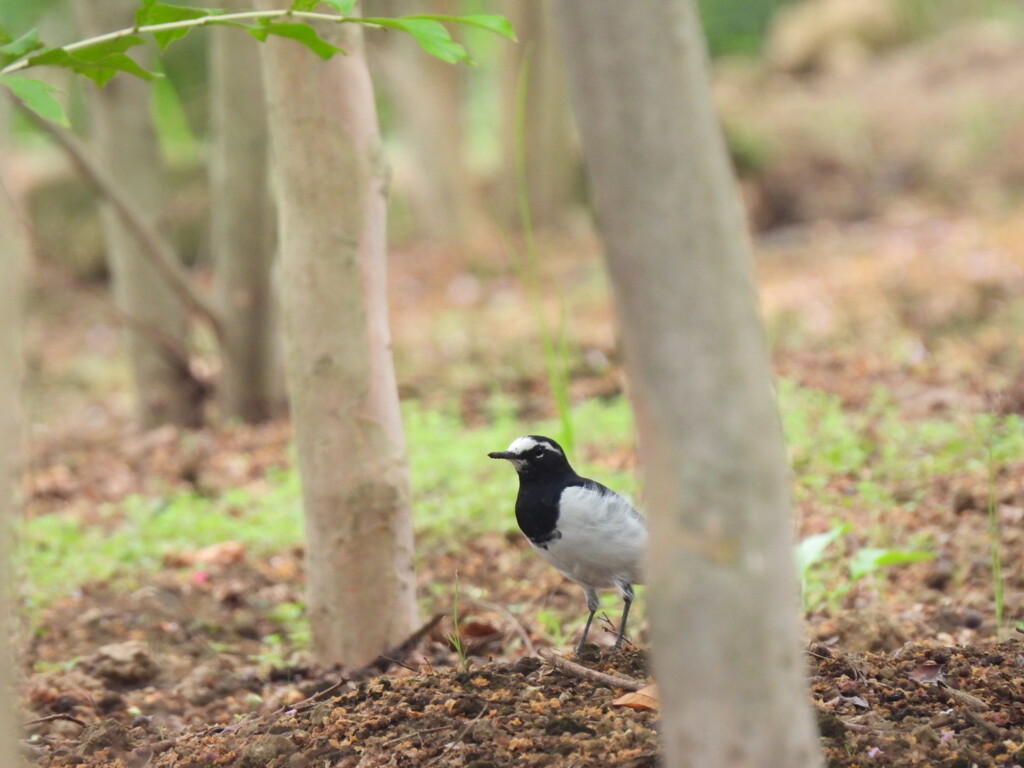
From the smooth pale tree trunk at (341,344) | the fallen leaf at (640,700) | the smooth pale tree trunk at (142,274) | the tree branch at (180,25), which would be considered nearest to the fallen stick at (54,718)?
the smooth pale tree trunk at (341,344)

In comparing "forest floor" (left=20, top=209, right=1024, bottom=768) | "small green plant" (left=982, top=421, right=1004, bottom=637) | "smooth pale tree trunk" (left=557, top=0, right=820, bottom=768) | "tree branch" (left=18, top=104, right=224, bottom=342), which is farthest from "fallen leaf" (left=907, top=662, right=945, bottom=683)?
"tree branch" (left=18, top=104, right=224, bottom=342)

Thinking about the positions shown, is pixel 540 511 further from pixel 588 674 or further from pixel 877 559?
pixel 877 559

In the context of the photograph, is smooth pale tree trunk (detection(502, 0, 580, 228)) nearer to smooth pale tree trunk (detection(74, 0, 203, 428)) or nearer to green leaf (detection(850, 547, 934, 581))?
smooth pale tree trunk (detection(74, 0, 203, 428))

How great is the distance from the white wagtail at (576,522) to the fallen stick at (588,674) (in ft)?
0.97

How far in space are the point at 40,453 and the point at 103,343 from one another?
5099 millimetres

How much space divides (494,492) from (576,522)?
2.72 meters

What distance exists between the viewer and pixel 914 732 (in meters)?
2.25

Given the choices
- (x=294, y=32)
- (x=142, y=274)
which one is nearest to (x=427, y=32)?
(x=294, y=32)

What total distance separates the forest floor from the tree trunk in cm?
42

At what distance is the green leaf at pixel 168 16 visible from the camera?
243 centimetres

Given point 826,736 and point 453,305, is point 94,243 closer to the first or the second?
point 453,305

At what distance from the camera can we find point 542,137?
14.2 m

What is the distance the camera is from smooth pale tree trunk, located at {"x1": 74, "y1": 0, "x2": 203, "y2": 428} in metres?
8.04

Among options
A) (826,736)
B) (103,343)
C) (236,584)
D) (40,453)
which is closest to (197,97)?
(103,343)
